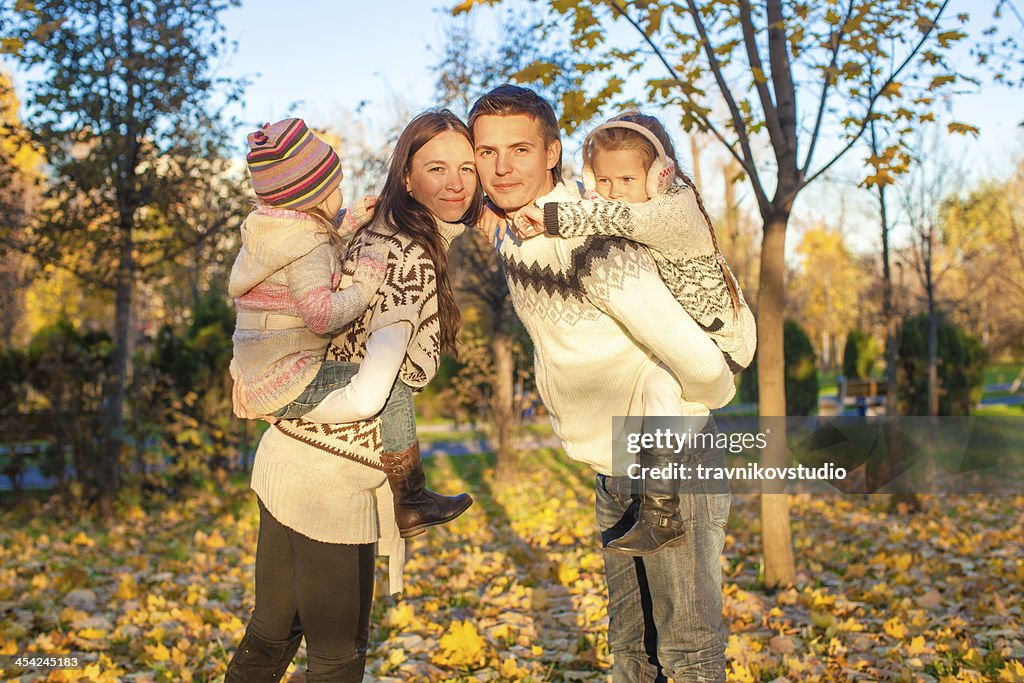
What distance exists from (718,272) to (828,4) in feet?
11.0

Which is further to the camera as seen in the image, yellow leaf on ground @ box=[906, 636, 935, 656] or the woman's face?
yellow leaf on ground @ box=[906, 636, 935, 656]

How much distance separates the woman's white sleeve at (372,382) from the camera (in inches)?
78.5

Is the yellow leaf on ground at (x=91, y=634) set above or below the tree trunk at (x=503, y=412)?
below

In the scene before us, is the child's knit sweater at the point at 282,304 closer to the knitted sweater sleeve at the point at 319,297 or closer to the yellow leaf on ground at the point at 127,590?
the knitted sweater sleeve at the point at 319,297

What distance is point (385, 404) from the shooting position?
2123 mm

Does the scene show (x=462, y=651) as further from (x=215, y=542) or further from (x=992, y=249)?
(x=992, y=249)

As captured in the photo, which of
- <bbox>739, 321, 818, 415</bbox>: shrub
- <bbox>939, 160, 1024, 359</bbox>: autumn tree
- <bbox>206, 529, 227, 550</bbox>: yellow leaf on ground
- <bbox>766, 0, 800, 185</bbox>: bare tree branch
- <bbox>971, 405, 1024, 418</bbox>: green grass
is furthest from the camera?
<bbox>971, 405, 1024, 418</bbox>: green grass

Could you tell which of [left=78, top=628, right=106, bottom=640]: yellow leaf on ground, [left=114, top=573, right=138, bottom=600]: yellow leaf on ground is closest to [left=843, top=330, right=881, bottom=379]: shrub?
[left=114, top=573, right=138, bottom=600]: yellow leaf on ground

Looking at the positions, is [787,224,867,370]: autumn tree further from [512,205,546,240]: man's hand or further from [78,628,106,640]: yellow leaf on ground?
[512,205,546,240]: man's hand

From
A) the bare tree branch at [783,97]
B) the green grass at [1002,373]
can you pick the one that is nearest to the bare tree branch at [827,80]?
the bare tree branch at [783,97]

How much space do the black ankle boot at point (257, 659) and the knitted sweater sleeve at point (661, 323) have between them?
4.30ft

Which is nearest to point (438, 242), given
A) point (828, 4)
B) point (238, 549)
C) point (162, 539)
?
point (828, 4)

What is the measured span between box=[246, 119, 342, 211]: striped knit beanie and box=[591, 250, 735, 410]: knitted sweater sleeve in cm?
81

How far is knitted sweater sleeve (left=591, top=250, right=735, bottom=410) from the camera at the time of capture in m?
1.92
